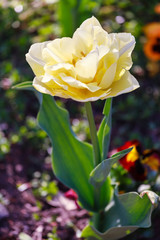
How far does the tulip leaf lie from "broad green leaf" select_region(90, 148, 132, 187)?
4.2 inches

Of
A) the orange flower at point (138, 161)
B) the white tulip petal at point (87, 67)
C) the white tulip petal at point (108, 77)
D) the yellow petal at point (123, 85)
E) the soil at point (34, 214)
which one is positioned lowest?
the soil at point (34, 214)

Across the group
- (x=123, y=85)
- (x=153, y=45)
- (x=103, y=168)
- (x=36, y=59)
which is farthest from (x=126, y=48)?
(x=153, y=45)

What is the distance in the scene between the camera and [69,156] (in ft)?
5.19

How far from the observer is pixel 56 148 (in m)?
1.56

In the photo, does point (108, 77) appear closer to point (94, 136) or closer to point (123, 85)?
point (123, 85)

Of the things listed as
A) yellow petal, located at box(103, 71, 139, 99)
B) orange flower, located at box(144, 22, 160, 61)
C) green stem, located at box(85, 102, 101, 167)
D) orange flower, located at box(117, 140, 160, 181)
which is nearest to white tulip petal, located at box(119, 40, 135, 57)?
yellow petal, located at box(103, 71, 139, 99)

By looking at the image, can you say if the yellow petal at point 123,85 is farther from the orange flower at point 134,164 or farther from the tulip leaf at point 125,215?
the orange flower at point 134,164

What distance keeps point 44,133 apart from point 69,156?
0.73 m

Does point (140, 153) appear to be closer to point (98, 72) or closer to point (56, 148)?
point (56, 148)

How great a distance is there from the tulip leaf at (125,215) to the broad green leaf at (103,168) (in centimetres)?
11

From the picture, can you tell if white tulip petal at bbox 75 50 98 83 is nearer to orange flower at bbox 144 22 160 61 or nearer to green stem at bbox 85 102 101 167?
green stem at bbox 85 102 101 167

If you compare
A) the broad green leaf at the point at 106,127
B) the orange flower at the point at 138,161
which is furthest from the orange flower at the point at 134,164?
the broad green leaf at the point at 106,127

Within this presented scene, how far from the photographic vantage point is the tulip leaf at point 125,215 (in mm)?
1347

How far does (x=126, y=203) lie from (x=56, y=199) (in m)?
0.61
